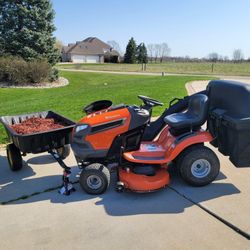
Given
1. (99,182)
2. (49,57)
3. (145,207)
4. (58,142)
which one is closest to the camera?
(145,207)

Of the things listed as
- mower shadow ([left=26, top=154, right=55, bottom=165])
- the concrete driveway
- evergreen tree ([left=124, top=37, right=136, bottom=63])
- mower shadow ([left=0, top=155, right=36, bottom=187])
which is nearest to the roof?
evergreen tree ([left=124, top=37, right=136, bottom=63])

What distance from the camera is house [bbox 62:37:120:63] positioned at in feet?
256

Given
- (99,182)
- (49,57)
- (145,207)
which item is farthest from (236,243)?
(49,57)

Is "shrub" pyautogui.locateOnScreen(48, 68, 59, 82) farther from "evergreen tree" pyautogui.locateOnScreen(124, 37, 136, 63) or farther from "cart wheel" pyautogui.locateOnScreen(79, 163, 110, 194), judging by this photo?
"evergreen tree" pyautogui.locateOnScreen(124, 37, 136, 63)

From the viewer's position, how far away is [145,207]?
369 centimetres

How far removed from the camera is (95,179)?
404 centimetres

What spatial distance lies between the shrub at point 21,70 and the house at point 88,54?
185 ft

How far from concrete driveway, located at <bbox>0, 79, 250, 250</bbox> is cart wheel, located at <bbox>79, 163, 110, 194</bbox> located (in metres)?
0.10

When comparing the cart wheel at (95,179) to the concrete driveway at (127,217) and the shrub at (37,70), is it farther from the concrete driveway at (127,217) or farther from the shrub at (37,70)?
the shrub at (37,70)

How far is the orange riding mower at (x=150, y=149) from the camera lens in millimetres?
3979

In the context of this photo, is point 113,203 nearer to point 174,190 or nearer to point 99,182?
point 99,182

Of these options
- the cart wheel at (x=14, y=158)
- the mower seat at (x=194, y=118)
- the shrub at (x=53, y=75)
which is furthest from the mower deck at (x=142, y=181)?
the shrub at (x=53, y=75)

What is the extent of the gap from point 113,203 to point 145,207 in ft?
1.27

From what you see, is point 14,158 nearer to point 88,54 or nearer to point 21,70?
point 21,70
